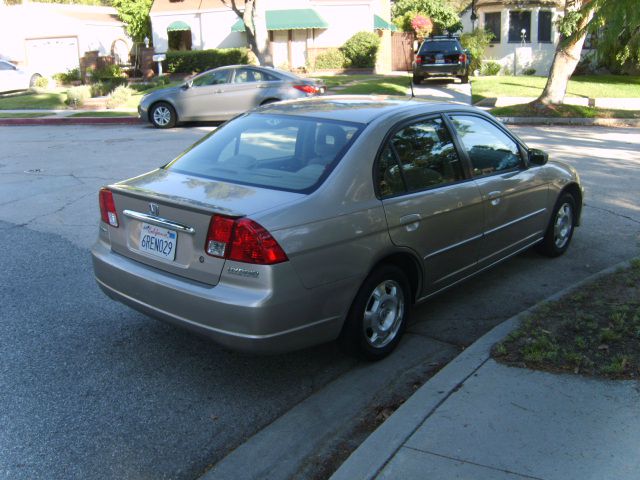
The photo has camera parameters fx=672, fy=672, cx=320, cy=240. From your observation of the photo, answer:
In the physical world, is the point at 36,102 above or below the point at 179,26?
below

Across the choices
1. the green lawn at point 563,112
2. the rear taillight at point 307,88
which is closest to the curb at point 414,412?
the rear taillight at point 307,88

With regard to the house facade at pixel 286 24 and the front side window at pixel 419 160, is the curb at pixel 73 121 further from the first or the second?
the house facade at pixel 286 24

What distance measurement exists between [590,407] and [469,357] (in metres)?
0.83

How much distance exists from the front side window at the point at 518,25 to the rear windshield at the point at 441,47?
9.55 m

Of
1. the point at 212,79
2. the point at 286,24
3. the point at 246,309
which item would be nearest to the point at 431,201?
the point at 246,309

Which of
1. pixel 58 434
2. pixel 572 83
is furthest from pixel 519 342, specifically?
pixel 572 83

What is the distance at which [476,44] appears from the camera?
34125mm

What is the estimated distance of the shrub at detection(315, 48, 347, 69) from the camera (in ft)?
117

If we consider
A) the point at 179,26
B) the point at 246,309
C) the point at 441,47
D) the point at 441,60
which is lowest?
the point at 246,309

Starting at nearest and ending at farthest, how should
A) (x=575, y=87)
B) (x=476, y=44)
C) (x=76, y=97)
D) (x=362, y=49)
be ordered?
(x=76, y=97)
(x=575, y=87)
(x=476, y=44)
(x=362, y=49)

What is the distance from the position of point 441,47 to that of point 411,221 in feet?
79.0

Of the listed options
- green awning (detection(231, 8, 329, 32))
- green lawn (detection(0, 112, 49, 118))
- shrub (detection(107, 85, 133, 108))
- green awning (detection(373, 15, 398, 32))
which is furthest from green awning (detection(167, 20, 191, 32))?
green lawn (detection(0, 112, 49, 118))

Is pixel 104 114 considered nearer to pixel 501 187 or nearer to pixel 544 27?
pixel 501 187

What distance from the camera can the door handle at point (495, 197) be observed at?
5.30 meters
